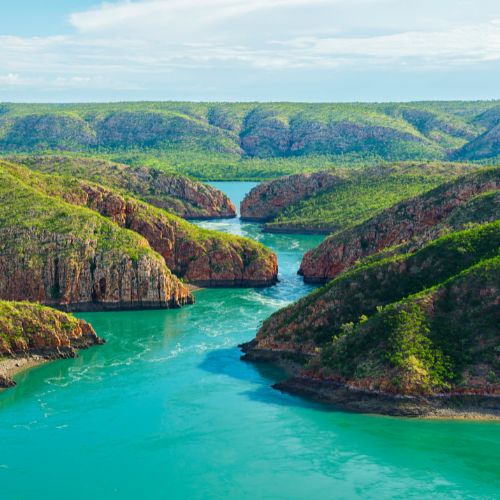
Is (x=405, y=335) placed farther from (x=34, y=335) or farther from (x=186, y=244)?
(x=186, y=244)

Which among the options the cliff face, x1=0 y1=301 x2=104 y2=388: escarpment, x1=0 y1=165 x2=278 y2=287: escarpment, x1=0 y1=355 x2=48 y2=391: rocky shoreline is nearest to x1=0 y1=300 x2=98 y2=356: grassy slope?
x1=0 y1=301 x2=104 y2=388: escarpment

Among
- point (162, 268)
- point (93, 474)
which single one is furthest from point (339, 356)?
point (162, 268)

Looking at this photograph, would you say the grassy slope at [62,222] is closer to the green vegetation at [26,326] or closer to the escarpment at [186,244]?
the escarpment at [186,244]

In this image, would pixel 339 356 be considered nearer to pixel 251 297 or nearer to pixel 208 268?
pixel 251 297

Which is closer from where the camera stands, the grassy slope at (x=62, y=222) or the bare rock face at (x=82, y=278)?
the bare rock face at (x=82, y=278)

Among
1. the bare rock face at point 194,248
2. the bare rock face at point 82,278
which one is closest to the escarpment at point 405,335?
the bare rock face at point 82,278
